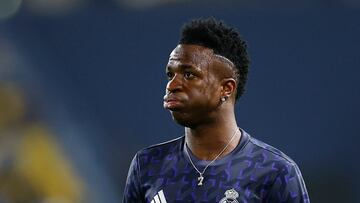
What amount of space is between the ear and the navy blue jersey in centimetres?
16

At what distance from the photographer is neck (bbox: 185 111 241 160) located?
265 centimetres

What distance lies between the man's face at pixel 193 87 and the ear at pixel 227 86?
0.02 metres

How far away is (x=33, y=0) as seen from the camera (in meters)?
4.92

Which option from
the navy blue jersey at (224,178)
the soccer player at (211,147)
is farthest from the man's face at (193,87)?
the navy blue jersey at (224,178)

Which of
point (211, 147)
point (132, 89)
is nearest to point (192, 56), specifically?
point (211, 147)

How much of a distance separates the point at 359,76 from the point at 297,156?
1.82 ft

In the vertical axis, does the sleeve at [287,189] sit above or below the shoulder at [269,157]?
below

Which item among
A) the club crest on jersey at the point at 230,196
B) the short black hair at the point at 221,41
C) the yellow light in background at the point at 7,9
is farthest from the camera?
the yellow light in background at the point at 7,9

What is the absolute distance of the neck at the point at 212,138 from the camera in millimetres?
2648

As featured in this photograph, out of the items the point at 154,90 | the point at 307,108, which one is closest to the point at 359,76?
the point at 307,108

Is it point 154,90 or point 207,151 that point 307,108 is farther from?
point 207,151

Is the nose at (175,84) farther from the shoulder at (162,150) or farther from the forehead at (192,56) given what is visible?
the shoulder at (162,150)

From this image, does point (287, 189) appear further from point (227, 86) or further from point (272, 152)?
point (227, 86)

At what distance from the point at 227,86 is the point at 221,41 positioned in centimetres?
14
